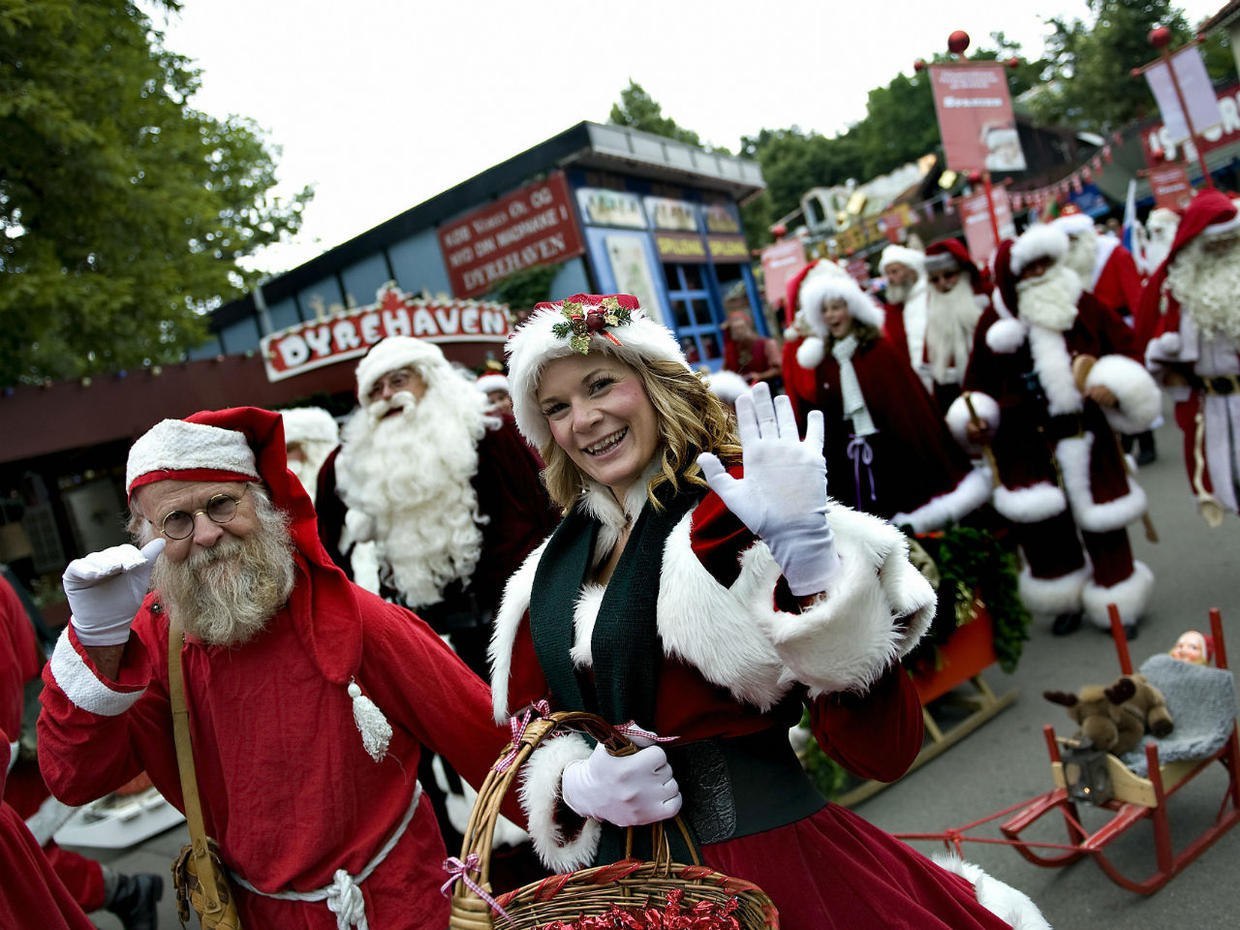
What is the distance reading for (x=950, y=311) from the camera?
21.3 feet

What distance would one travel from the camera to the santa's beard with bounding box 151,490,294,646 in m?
2.21

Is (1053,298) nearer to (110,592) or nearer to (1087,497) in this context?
(1087,497)

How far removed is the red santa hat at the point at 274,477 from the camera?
2197 millimetres

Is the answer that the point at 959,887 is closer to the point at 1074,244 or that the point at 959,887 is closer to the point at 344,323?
the point at 1074,244

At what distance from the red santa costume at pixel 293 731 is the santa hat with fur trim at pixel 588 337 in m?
0.77

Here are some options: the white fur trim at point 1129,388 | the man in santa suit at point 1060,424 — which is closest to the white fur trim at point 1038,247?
the man in santa suit at point 1060,424

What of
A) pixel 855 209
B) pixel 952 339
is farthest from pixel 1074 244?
pixel 855 209

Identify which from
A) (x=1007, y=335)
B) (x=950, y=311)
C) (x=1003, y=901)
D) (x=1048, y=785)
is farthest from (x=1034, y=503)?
(x=1003, y=901)

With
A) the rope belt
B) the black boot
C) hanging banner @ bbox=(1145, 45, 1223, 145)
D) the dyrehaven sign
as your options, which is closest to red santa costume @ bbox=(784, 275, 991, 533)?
the rope belt

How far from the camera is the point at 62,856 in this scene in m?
3.83

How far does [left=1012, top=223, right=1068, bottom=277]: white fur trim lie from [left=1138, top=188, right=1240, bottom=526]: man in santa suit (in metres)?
0.59

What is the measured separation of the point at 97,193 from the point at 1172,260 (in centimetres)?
951

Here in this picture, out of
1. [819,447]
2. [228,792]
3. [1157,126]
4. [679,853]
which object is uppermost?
[1157,126]

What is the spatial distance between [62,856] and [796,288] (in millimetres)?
5156
